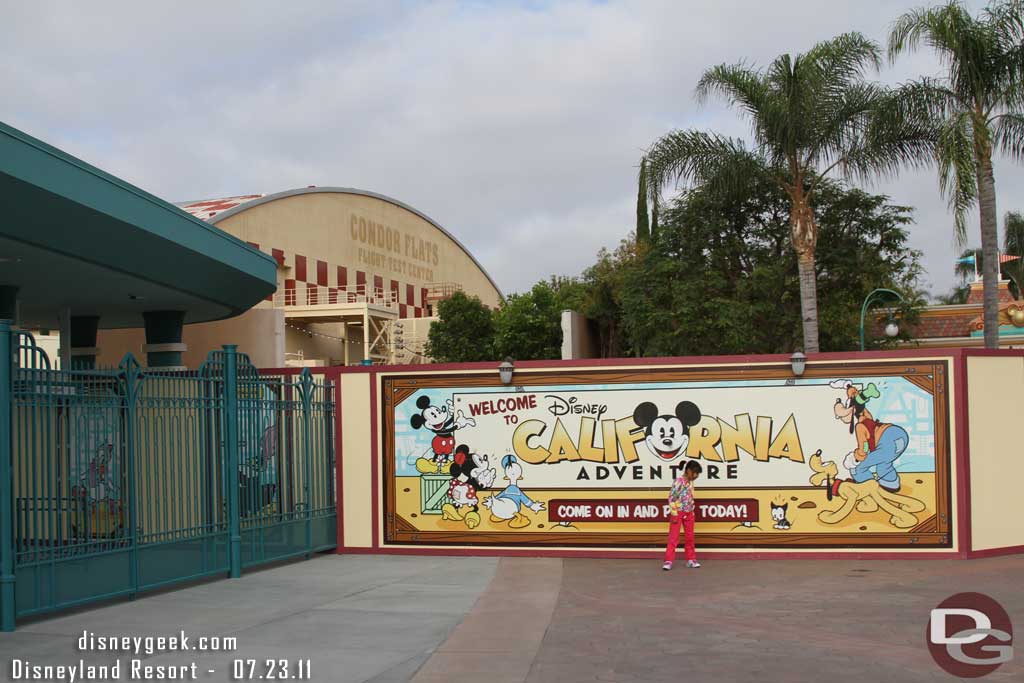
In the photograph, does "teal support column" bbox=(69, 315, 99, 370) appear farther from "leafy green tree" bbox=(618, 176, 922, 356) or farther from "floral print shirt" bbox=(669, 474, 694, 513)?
"leafy green tree" bbox=(618, 176, 922, 356)

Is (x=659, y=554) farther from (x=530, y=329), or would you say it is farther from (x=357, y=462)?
(x=530, y=329)

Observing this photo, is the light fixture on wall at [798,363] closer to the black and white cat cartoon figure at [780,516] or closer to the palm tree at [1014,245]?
the black and white cat cartoon figure at [780,516]

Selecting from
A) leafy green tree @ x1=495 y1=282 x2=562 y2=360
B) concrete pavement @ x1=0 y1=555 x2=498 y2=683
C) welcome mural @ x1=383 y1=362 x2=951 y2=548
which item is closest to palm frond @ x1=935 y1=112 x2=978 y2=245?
welcome mural @ x1=383 y1=362 x2=951 y2=548

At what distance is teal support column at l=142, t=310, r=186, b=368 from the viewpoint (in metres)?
17.4

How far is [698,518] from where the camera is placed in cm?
1462

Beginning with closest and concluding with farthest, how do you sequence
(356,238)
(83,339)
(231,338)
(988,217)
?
(83,339), (988,217), (231,338), (356,238)

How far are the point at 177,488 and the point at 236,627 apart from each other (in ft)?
10.7

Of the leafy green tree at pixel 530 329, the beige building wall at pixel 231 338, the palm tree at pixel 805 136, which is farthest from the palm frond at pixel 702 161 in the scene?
the leafy green tree at pixel 530 329

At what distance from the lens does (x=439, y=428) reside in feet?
50.5

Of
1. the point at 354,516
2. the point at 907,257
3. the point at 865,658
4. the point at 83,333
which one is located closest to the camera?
the point at 865,658

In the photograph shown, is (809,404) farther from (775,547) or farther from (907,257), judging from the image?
(907,257)

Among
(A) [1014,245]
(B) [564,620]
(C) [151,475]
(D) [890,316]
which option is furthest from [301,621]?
(A) [1014,245]

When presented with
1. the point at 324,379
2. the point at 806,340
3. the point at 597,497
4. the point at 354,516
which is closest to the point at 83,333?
the point at 324,379

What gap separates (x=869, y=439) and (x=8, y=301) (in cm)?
1203
